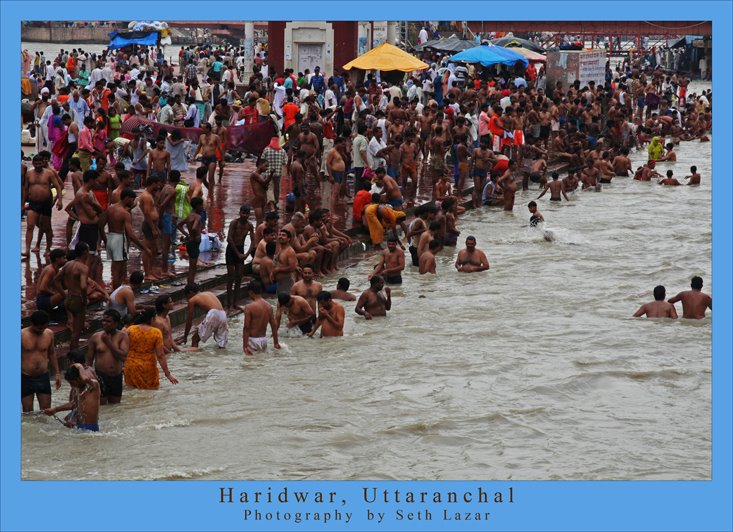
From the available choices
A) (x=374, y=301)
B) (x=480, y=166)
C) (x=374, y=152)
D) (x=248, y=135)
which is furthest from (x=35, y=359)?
(x=480, y=166)

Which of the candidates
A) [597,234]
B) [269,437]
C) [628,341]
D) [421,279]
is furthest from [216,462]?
[597,234]

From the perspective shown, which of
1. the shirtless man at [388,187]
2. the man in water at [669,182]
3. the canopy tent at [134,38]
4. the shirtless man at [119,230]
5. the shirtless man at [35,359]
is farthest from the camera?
the canopy tent at [134,38]

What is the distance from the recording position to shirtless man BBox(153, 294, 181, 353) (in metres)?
11.1

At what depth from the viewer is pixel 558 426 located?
11141mm

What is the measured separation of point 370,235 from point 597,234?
16.3 feet

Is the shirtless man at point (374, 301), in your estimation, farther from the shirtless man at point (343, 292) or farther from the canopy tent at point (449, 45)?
the canopy tent at point (449, 45)

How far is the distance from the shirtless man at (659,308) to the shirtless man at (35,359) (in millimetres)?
7391

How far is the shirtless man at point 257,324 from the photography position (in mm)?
12042

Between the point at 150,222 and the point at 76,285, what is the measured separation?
2.36 meters

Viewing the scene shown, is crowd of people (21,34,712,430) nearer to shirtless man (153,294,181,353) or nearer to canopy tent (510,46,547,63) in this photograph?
shirtless man (153,294,181,353)

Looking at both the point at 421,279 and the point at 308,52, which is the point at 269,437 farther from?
the point at 308,52

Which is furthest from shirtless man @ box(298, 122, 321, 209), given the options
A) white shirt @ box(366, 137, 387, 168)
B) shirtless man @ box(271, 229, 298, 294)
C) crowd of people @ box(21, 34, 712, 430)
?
shirtless man @ box(271, 229, 298, 294)

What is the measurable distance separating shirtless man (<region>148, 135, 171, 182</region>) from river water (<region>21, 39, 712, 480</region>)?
2.78 m

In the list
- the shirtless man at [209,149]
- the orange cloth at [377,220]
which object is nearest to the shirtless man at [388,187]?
the orange cloth at [377,220]
